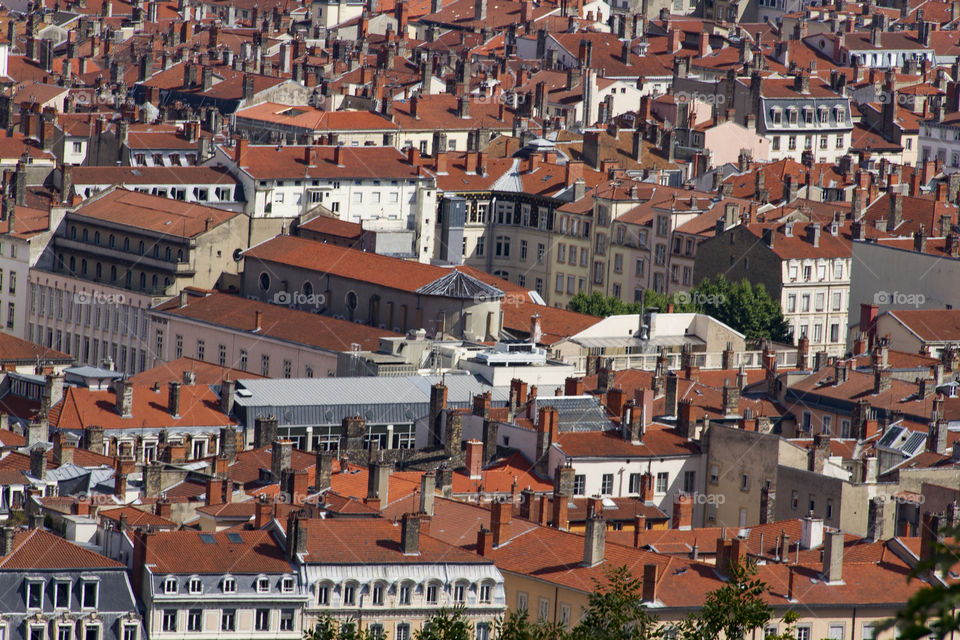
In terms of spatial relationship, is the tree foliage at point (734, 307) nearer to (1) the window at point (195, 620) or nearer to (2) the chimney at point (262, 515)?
(2) the chimney at point (262, 515)

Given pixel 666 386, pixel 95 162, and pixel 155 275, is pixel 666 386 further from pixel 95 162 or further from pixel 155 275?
pixel 95 162

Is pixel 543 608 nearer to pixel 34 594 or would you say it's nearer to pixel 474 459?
pixel 34 594

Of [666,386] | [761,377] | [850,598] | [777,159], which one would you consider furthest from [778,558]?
[777,159]

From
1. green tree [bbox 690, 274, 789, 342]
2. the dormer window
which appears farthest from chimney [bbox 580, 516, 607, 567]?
green tree [bbox 690, 274, 789, 342]

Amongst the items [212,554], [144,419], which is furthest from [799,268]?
[212,554]

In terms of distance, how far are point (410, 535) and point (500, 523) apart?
14.2 feet

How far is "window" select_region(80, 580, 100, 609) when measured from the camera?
74.8m

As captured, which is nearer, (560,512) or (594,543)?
(594,543)

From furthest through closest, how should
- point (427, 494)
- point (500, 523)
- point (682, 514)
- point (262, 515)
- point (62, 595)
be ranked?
point (682, 514) → point (427, 494) → point (500, 523) → point (262, 515) → point (62, 595)

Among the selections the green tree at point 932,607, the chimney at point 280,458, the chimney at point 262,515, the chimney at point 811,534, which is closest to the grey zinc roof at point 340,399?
the chimney at point 280,458

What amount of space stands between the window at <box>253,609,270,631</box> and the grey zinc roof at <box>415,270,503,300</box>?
45.4 m

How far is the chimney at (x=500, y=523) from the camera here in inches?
3223

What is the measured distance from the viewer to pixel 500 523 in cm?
8194

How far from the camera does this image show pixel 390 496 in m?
89.0
